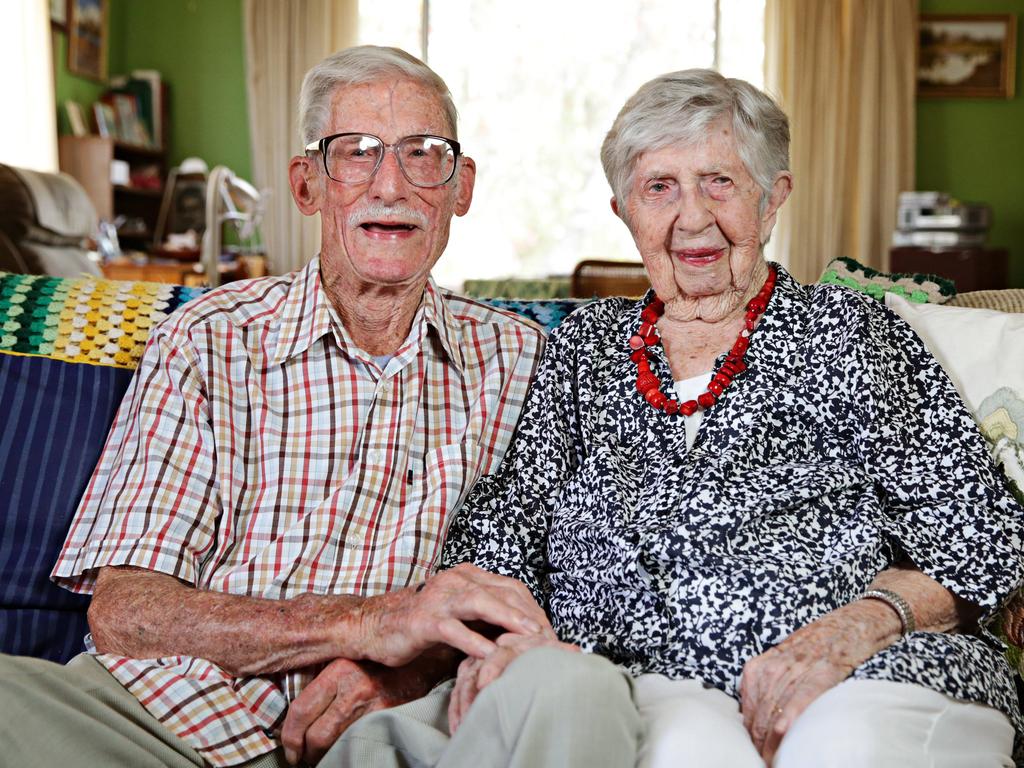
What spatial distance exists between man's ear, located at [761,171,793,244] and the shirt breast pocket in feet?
1.80

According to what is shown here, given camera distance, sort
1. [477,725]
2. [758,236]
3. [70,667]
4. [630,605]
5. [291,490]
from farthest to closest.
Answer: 1. [758,236]
2. [291,490]
3. [630,605]
4. [70,667]
5. [477,725]

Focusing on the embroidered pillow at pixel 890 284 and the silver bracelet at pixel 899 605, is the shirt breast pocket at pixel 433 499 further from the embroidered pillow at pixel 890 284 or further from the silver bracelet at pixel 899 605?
the embroidered pillow at pixel 890 284

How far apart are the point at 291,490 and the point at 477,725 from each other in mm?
557

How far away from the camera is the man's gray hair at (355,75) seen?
159 cm

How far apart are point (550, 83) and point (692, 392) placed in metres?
5.37

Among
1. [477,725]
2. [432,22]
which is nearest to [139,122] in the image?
[432,22]

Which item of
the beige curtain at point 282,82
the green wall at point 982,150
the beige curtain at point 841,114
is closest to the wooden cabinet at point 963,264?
the beige curtain at point 841,114

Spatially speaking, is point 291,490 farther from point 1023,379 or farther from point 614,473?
point 1023,379

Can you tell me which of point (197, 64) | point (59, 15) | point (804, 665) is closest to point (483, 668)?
point (804, 665)

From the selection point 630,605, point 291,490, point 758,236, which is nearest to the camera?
point 630,605

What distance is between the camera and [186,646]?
1290 mm

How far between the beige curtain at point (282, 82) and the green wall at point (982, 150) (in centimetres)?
374

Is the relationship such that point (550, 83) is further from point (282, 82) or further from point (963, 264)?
point (963, 264)

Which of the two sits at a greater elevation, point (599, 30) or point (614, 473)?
point (599, 30)
